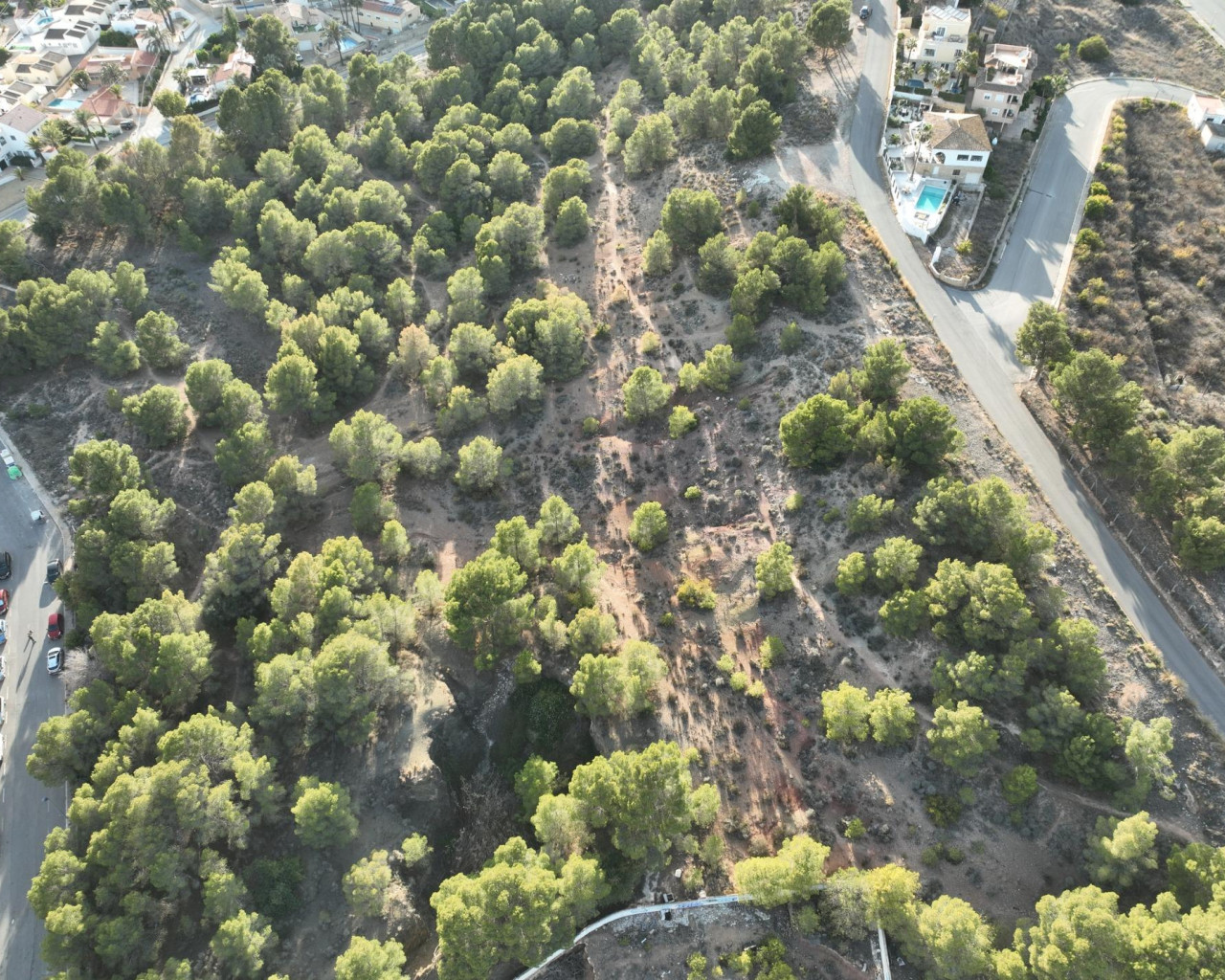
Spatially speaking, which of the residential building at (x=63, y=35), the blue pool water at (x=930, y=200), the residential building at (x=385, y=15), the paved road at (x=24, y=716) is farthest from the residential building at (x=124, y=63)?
the blue pool water at (x=930, y=200)

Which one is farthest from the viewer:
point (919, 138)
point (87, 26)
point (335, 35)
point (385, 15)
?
point (385, 15)

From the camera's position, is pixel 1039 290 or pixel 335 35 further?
pixel 335 35

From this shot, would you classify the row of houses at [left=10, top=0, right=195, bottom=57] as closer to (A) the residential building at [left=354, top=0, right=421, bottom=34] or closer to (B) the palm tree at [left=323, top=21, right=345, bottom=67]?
(B) the palm tree at [left=323, top=21, right=345, bottom=67]

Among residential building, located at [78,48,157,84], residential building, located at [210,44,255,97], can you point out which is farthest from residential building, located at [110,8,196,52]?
residential building, located at [210,44,255,97]

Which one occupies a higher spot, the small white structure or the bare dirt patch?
the bare dirt patch

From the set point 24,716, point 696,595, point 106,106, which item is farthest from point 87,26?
point 696,595

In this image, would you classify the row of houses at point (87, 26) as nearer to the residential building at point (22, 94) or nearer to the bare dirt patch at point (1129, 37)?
the residential building at point (22, 94)

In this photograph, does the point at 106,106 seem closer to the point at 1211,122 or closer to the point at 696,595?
the point at 696,595
